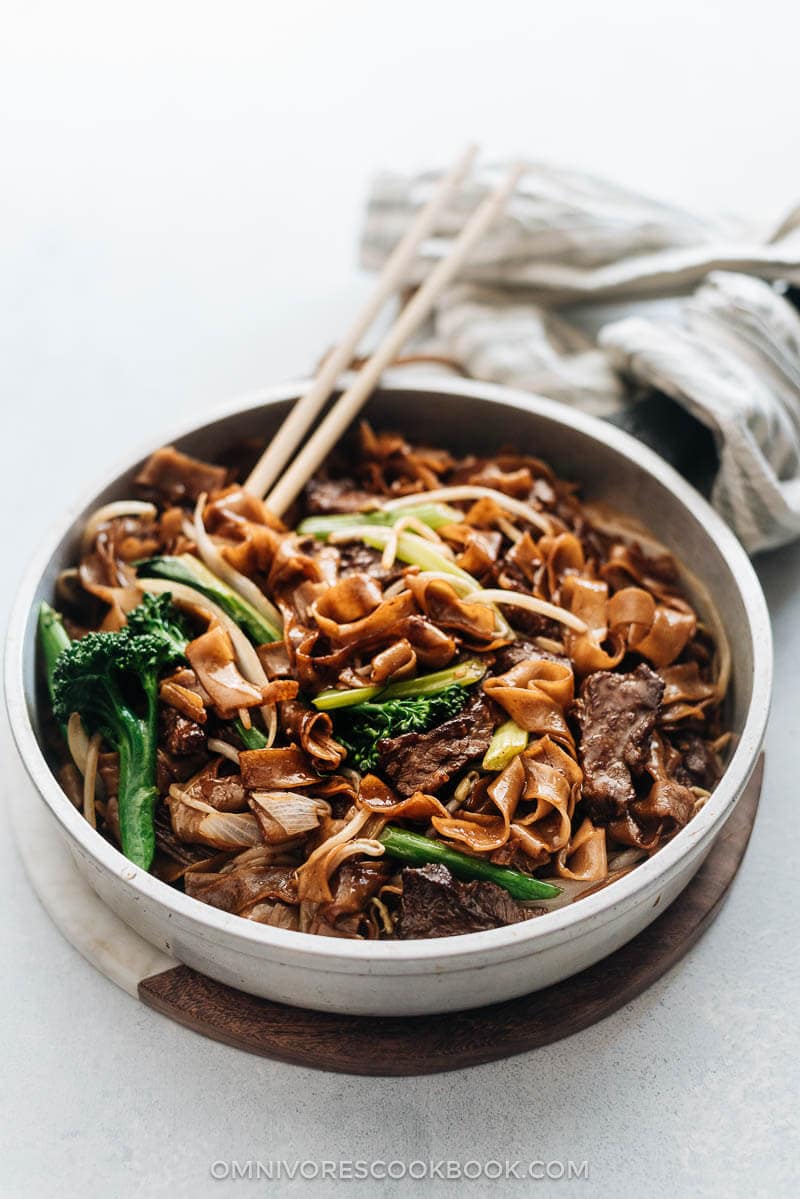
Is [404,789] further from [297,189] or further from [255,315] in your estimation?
[297,189]

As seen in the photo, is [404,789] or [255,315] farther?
[255,315]

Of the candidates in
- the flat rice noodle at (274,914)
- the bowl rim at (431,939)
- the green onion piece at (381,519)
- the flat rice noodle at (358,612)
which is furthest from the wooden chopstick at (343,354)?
the flat rice noodle at (274,914)

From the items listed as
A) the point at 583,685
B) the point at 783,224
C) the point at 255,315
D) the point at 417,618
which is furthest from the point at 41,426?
the point at 783,224

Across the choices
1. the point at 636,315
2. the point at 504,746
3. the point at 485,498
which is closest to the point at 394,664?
the point at 504,746

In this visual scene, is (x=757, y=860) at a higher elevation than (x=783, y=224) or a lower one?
lower

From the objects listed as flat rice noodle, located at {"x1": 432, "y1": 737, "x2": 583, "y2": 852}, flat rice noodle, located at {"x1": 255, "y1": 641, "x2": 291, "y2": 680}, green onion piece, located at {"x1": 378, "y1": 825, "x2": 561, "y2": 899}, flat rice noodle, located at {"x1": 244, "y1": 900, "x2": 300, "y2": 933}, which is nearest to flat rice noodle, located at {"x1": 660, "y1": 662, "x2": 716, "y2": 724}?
flat rice noodle, located at {"x1": 432, "y1": 737, "x2": 583, "y2": 852}

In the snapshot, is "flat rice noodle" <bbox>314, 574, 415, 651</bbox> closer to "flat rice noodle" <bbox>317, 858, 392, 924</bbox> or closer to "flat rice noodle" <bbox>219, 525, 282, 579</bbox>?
"flat rice noodle" <bbox>219, 525, 282, 579</bbox>

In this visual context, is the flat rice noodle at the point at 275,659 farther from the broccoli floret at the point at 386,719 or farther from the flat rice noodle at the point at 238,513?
the flat rice noodle at the point at 238,513
